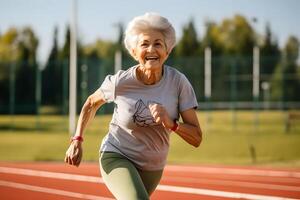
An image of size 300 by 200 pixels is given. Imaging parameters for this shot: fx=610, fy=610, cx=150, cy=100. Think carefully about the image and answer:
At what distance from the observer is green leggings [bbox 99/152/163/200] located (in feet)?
13.6

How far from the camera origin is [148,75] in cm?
446

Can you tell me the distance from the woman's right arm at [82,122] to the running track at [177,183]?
5.14 m

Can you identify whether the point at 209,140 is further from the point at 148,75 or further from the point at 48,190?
the point at 148,75

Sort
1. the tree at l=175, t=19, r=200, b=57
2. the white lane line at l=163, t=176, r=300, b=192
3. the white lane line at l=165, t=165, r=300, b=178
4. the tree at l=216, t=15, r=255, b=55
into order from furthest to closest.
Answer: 1. the tree at l=216, t=15, r=255, b=55
2. the tree at l=175, t=19, r=200, b=57
3. the white lane line at l=165, t=165, r=300, b=178
4. the white lane line at l=163, t=176, r=300, b=192

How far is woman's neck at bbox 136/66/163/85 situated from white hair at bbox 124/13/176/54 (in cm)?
18

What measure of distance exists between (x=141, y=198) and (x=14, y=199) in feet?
21.0

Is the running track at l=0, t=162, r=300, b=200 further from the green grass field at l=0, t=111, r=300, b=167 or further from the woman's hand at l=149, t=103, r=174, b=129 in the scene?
the woman's hand at l=149, t=103, r=174, b=129

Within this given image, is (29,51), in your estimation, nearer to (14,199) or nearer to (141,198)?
(14,199)

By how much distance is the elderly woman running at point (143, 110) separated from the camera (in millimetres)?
4352

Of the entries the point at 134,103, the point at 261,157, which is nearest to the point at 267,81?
the point at 261,157

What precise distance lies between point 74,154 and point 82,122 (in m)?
0.29

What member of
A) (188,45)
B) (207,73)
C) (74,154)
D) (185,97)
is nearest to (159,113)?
(185,97)

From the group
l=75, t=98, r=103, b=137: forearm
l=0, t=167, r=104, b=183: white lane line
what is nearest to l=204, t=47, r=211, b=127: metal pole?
l=0, t=167, r=104, b=183: white lane line

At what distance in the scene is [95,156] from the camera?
1973 cm
